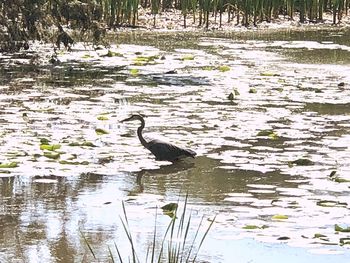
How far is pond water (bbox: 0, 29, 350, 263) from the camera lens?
567 centimetres

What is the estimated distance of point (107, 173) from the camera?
7.32 metres

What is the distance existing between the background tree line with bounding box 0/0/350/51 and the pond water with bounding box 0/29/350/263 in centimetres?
50

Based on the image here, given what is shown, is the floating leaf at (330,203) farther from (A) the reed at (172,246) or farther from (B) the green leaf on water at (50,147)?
(B) the green leaf on water at (50,147)

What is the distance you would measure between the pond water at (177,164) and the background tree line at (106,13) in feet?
1.64

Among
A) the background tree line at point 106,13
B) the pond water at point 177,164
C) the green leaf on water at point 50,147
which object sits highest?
the background tree line at point 106,13

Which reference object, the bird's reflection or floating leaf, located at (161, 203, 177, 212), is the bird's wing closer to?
the bird's reflection

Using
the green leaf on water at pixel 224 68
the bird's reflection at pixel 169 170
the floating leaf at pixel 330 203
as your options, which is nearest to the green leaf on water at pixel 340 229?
the floating leaf at pixel 330 203

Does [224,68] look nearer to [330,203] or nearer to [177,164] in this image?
[177,164]

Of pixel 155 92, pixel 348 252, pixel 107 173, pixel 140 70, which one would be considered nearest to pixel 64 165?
pixel 107 173

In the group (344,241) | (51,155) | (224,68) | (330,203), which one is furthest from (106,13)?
(344,241)

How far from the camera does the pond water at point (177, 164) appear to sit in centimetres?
567

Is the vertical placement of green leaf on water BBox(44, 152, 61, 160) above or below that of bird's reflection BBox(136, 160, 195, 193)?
above

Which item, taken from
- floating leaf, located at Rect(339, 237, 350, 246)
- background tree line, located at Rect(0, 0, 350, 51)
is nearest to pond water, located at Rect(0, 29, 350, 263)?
floating leaf, located at Rect(339, 237, 350, 246)

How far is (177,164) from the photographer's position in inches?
311
